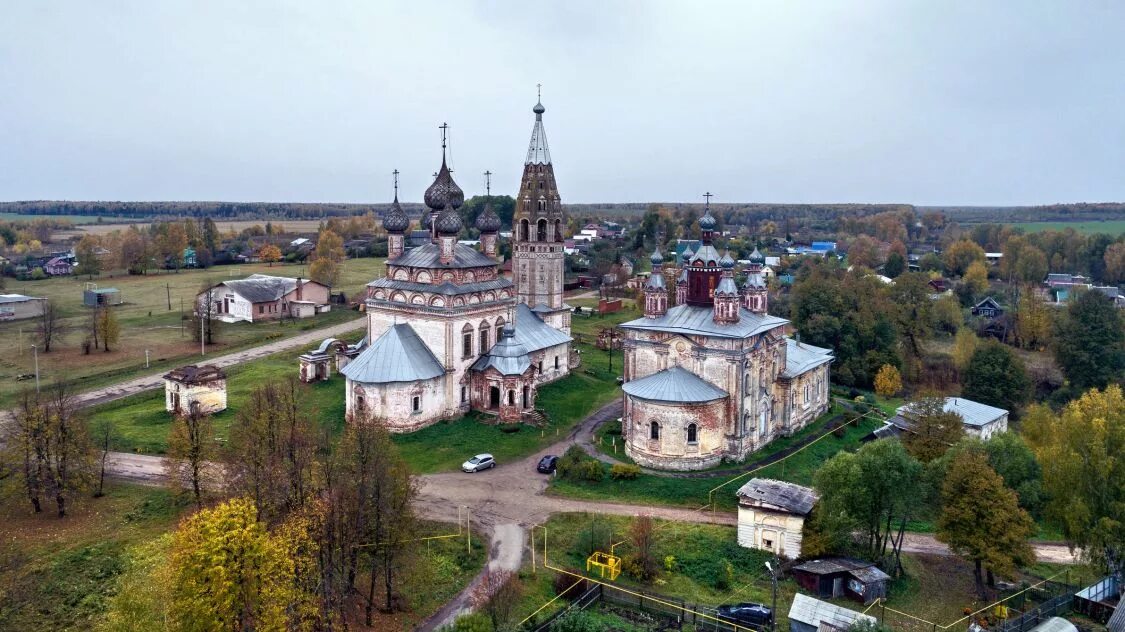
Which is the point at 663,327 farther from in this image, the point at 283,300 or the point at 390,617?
the point at 283,300

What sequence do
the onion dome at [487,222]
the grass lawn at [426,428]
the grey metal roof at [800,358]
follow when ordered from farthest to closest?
the onion dome at [487,222] → the grey metal roof at [800,358] → the grass lawn at [426,428]

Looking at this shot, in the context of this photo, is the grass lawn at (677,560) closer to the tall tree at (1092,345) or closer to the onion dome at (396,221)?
the onion dome at (396,221)

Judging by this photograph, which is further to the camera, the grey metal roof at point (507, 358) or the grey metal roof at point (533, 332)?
the grey metal roof at point (533, 332)

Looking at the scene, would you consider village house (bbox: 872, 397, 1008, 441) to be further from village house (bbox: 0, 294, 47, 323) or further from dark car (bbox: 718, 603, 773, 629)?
village house (bbox: 0, 294, 47, 323)

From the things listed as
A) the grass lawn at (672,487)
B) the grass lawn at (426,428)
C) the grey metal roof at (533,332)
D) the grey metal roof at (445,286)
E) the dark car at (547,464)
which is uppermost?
the grey metal roof at (445,286)

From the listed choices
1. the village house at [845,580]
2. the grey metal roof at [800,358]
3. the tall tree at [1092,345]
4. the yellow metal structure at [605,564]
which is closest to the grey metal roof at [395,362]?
the yellow metal structure at [605,564]

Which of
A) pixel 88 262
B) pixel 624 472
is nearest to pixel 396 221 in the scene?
pixel 624 472

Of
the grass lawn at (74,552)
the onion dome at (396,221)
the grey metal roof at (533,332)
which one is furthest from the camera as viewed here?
the grey metal roof at (533,332)

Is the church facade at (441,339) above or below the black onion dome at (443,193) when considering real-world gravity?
below
